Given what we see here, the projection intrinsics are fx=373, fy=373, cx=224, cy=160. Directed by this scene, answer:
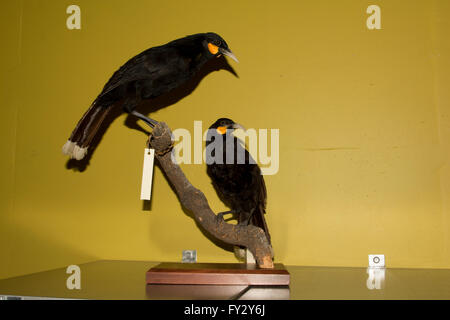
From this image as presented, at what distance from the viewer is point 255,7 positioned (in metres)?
2.07

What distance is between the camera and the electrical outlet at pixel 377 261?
1.87 metres

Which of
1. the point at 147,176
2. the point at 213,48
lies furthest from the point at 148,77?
the point at 147,176

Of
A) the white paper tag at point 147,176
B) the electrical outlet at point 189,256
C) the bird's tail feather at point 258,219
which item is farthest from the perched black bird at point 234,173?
the electrical outlet at point 189,256

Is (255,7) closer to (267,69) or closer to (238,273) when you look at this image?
(267,69)

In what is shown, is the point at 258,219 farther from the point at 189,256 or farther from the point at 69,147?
the point at 69,147

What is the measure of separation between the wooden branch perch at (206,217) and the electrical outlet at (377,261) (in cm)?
64

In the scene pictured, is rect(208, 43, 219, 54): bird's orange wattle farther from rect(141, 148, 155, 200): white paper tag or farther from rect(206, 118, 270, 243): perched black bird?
rect(141, 148, 155, 200): white paper tag

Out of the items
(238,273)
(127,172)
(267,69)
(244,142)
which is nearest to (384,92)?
(267,69)

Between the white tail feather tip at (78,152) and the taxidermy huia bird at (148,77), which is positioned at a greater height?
the taxidermy huia bird at (148,77)

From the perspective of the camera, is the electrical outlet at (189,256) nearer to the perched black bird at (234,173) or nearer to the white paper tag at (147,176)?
the perched black bird at (234,173)

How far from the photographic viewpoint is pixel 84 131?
1.70 metres

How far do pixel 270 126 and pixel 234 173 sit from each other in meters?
0.47

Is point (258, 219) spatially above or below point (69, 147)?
below

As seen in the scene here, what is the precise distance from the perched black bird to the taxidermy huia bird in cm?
30
